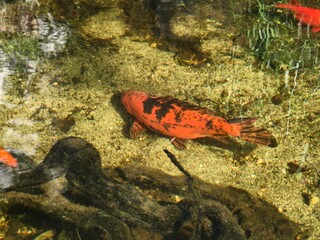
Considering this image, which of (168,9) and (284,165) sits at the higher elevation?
(168,9)

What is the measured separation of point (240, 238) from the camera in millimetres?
3549

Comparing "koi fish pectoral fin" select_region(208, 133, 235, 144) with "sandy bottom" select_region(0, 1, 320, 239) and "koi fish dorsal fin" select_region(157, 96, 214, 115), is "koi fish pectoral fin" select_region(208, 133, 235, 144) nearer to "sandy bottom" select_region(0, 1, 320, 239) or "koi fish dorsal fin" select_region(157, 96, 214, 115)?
"sandy bottom" select_region(0, 1, 320, 239)

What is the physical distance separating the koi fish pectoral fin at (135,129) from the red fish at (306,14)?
2.61 metres

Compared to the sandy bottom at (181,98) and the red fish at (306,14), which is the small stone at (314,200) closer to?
the sandy bottom at (181,98)

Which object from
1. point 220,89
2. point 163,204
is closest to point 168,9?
point 220,89

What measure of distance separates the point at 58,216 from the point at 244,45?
3116 mm

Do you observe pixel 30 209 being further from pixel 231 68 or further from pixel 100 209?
pixel 231 68

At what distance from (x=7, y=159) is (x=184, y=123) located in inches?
64.7

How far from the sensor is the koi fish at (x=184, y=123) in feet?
14.5

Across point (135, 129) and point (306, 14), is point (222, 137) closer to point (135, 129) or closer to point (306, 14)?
point (135, 129)

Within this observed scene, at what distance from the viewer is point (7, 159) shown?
423 cm

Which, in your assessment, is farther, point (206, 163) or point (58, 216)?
point (206, 163)

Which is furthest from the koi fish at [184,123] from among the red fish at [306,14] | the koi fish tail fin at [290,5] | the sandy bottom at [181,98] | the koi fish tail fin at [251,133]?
the koi fish tail fin at [290,5]

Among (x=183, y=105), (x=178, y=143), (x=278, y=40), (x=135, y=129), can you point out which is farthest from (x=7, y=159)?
(x=278, y=40)
